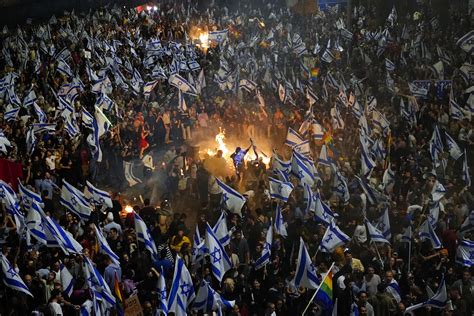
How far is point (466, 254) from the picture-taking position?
43.7 ft

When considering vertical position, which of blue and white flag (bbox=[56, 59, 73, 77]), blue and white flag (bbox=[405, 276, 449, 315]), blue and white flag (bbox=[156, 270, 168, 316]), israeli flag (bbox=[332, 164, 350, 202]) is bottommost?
blue and white flag (bbox=[405, 276, 449, 315])

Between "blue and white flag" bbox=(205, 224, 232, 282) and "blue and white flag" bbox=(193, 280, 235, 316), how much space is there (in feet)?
2.98

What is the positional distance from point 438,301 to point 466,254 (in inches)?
63.1

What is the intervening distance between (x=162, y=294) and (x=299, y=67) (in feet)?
69.4

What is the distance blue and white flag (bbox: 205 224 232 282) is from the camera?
41.7 feet

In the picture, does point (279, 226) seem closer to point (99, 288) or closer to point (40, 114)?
point (99, 288)

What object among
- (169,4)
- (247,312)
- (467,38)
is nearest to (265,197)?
(247,312)

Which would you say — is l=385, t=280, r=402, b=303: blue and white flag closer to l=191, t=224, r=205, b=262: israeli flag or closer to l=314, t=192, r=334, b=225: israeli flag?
l=314, t=192, r=334, b=225: israeli flag

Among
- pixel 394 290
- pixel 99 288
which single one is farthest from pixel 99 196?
pixel 394 290

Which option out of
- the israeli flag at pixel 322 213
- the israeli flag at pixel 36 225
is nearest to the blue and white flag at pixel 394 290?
the israeli flag at pixel 322 213

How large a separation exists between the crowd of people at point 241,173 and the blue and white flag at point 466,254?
3cm

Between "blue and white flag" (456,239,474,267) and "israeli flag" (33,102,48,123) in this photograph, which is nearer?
"blue and white flag" (456,239,474,267)

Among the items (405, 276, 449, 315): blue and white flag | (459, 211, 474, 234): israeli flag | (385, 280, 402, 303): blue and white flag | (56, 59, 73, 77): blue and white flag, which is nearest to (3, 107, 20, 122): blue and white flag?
(56, 59, 73, 77): blue and white flag

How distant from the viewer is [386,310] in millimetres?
12141
